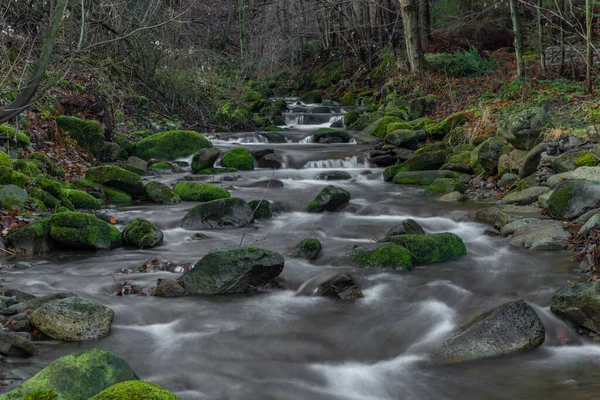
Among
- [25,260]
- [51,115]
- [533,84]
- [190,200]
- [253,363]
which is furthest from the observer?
[533,84]

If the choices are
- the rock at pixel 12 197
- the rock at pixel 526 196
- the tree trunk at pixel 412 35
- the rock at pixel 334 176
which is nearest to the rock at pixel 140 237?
the rock at pixel 12 197

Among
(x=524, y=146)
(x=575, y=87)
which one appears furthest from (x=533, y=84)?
(x=524, y=146)

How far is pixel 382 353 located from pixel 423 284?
5.39 feet

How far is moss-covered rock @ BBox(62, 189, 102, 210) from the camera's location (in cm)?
980

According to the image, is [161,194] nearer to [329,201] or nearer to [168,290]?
[329,201]

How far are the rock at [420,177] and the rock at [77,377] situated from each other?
32.7 feet

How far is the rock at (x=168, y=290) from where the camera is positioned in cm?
642

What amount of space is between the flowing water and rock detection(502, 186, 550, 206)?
1195mm

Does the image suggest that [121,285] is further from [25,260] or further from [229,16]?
[229,16]

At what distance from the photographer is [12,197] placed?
852cm

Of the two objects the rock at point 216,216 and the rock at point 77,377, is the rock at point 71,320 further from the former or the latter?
the rock at point 216,216

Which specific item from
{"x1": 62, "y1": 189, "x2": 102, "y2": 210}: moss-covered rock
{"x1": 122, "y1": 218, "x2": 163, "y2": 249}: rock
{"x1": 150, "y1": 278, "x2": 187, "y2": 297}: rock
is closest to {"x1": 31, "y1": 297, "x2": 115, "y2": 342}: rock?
{"x1": 150, "y1": 278, "x2": 187, "y2": 297}: rock

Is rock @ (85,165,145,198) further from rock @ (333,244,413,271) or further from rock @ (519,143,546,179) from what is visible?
rock @ (519,143,546,179)

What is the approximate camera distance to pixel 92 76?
52.2ft
